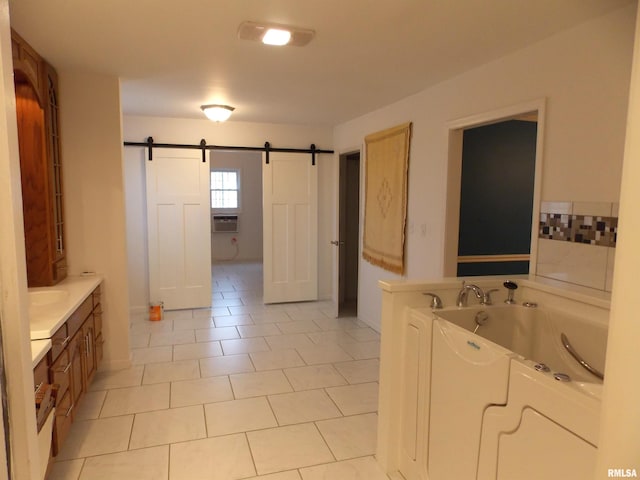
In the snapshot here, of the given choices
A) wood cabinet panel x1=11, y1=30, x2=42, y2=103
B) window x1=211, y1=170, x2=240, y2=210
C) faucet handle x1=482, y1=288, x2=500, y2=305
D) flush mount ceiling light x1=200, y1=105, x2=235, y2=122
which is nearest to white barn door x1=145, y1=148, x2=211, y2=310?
flush mount ceiling light x1=200, y1=105, x2=235, y2=122

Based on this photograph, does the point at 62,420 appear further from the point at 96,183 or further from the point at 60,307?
the point at 96,183

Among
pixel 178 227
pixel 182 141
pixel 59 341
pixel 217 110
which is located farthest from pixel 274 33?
pixel 178 227

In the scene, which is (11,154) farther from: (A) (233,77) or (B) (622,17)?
(A) (233,77)

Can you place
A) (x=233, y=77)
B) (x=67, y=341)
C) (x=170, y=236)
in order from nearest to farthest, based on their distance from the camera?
(x=67, y=341), (x=233, y=77), (x=170, y=236)

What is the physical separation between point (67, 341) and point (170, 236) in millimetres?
3046

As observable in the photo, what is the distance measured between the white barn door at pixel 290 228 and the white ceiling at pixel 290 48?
1.86 meters

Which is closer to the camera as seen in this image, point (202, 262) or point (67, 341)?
point (67, 341)

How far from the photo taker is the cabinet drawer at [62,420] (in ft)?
7.35

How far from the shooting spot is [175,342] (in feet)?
14.4

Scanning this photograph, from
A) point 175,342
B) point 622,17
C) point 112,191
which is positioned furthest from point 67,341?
point 622,17

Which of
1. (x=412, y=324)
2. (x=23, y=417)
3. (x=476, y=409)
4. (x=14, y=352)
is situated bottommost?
(x=476, y=409)

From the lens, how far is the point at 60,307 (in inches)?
99.0

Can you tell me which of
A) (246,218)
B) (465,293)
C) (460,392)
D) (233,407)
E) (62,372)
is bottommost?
(233,407)

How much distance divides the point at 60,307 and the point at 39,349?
0.65 metres
